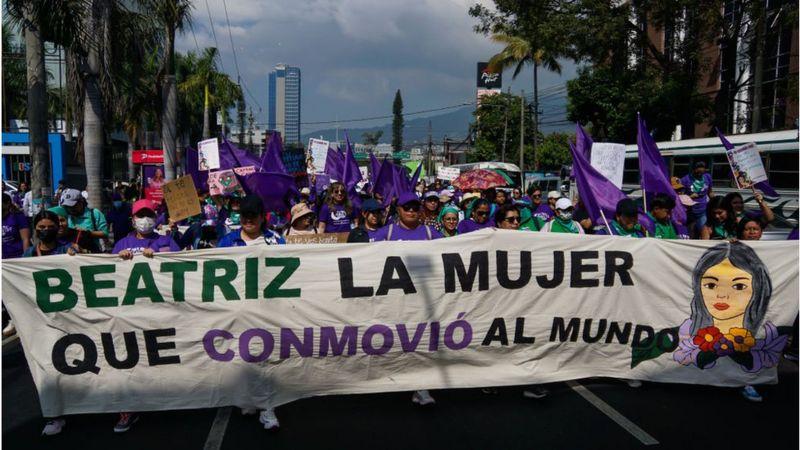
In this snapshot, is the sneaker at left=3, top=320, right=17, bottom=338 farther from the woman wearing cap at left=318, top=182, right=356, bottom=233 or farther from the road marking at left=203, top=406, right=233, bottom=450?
the woman wearing cap at left=318, top=182, right=356, bottom=233

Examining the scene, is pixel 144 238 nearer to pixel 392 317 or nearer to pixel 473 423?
pixel 392 317

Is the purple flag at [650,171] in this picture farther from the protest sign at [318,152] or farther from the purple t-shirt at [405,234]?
the protest sign at [318,152]

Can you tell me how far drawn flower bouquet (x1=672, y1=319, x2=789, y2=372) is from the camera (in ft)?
15.4

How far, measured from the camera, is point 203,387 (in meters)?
4.21

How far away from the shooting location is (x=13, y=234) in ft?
21.4

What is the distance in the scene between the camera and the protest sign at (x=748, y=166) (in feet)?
23.4

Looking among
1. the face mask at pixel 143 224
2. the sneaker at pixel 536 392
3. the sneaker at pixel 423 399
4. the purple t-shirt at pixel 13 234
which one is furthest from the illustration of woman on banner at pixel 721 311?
the purple t-shirt at pixel 13 234

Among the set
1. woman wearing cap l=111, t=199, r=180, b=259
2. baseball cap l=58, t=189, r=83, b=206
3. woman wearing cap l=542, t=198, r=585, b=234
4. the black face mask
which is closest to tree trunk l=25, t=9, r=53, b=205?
baseball cap l=58, t=189, r=83, b=206

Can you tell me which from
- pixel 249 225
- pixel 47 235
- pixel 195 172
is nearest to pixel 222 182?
pixel 195 172

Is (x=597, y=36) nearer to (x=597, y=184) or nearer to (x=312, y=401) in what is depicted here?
(x=597, y=184)

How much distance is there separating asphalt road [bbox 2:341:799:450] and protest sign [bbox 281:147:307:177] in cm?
933

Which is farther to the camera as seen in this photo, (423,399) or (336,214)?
(336,214)

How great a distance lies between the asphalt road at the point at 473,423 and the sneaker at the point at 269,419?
0.06m

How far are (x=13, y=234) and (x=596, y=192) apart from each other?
5959 millimetres
